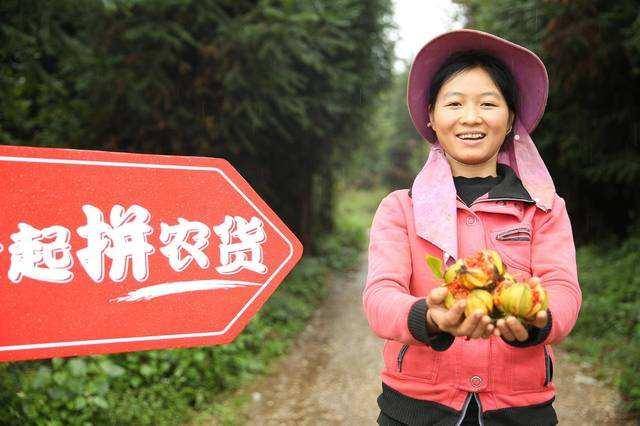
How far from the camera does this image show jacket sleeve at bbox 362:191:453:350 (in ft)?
4.38

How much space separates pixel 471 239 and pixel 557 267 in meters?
0.24

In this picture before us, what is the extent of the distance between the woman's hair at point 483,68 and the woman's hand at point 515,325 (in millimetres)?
783

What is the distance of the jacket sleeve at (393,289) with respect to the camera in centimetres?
133

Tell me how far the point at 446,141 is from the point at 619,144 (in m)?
6.11

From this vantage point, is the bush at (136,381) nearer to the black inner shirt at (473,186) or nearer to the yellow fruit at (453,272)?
the black inner shirt at (473,186)

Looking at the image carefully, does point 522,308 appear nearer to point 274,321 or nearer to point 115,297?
point 115,297

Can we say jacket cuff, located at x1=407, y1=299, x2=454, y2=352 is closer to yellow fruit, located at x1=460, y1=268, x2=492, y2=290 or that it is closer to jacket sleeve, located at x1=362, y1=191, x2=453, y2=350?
jacket sleeve, located at x1=362, y1=191, x2=453, y2=350

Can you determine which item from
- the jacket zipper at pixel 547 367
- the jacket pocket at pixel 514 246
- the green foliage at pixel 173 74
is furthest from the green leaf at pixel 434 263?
the green foliage at pixel 173 74

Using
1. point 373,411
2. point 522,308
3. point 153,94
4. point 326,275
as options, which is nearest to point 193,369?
point 373,411

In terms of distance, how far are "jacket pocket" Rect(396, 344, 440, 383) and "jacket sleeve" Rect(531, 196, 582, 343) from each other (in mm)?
331

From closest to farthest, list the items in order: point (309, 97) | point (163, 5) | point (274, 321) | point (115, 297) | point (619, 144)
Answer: point (115, 297) → point (163, 5) → point (274, 321) → point (619, 144) → point (309, 97)

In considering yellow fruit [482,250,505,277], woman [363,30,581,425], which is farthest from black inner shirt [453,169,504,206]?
yellow fruit [482,250,505,277]

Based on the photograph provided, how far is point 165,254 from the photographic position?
61.7 inches

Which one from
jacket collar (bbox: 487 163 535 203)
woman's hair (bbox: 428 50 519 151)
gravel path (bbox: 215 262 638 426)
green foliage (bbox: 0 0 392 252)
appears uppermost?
green foliage (bbox: 0 0 392 252)
